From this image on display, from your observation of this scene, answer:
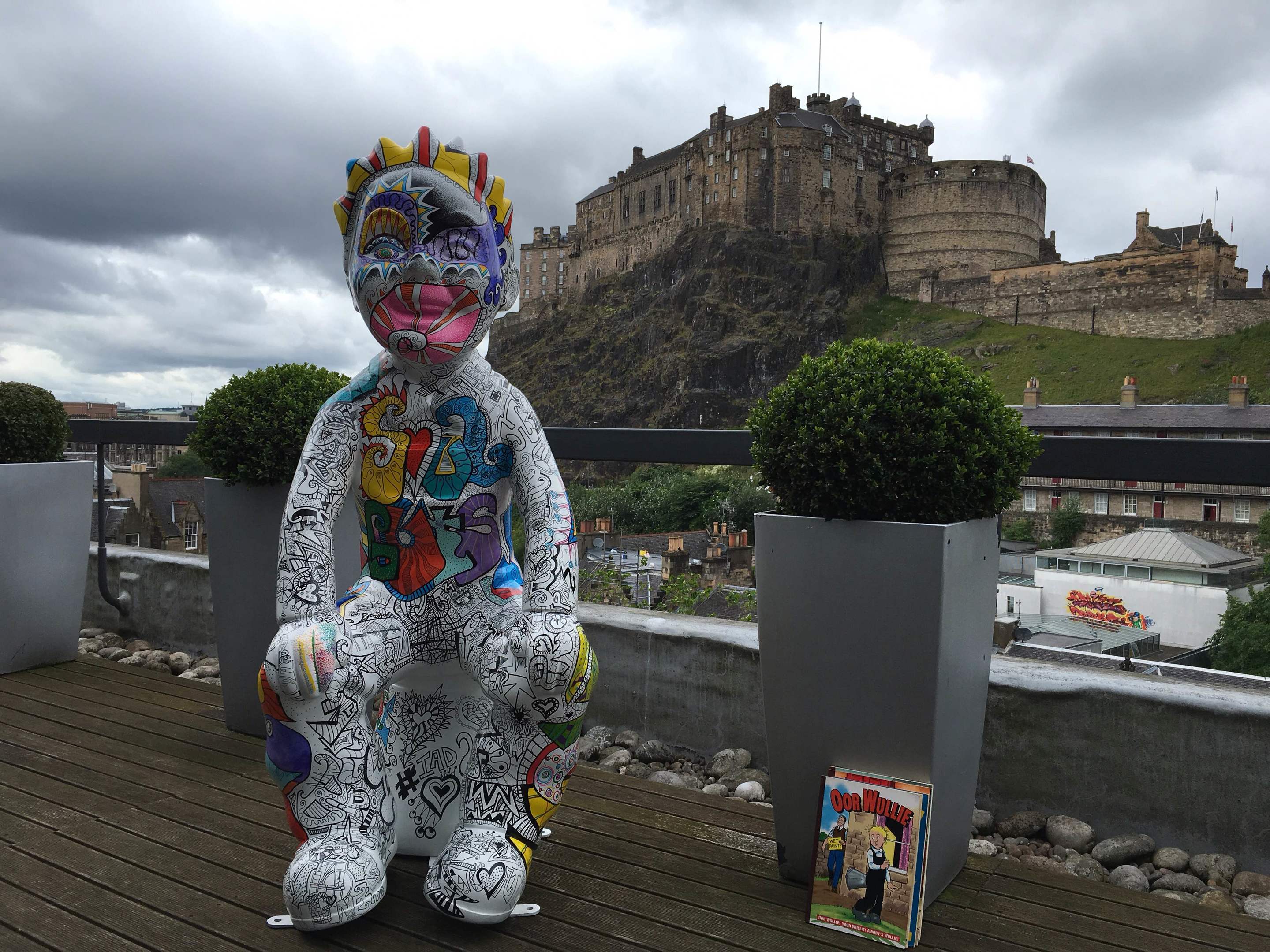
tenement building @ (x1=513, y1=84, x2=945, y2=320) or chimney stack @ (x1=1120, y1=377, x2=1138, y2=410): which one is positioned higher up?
tenement building @ (x1=513, y1=84, x2=945, y2=320)

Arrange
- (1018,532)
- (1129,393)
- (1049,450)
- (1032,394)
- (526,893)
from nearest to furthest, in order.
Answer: (526,893)
(1049,450)
(1018,532)
(1129,393)
(1032,394)

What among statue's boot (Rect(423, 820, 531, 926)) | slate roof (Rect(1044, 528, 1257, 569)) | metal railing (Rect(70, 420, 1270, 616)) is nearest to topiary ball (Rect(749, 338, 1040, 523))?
metal railing (Rect(70, 420, 1270, 616))

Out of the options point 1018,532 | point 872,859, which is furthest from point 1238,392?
point 872,859

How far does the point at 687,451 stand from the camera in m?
2.94

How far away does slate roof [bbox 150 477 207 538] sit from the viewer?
438 cm

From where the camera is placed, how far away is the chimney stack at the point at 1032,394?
37500mm

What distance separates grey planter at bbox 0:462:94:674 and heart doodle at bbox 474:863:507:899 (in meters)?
2.96

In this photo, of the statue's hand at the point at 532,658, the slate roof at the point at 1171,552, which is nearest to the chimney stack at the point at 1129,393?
the slate roof at the point at 1171,552

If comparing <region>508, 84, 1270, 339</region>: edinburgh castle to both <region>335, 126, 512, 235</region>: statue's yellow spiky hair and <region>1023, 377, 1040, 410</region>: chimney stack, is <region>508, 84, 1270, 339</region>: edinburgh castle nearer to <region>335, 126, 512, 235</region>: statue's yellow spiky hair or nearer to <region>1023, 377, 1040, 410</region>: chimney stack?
<region>1023, 377, 1040, 410</region>: chimney stack

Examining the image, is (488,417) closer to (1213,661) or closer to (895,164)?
(1213,661)

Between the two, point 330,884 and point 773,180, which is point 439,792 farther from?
point 773,180

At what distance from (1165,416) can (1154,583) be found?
2780cm

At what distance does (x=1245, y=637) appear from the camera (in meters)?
4.62

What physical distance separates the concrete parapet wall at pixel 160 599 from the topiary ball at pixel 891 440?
→ 3158 mm
